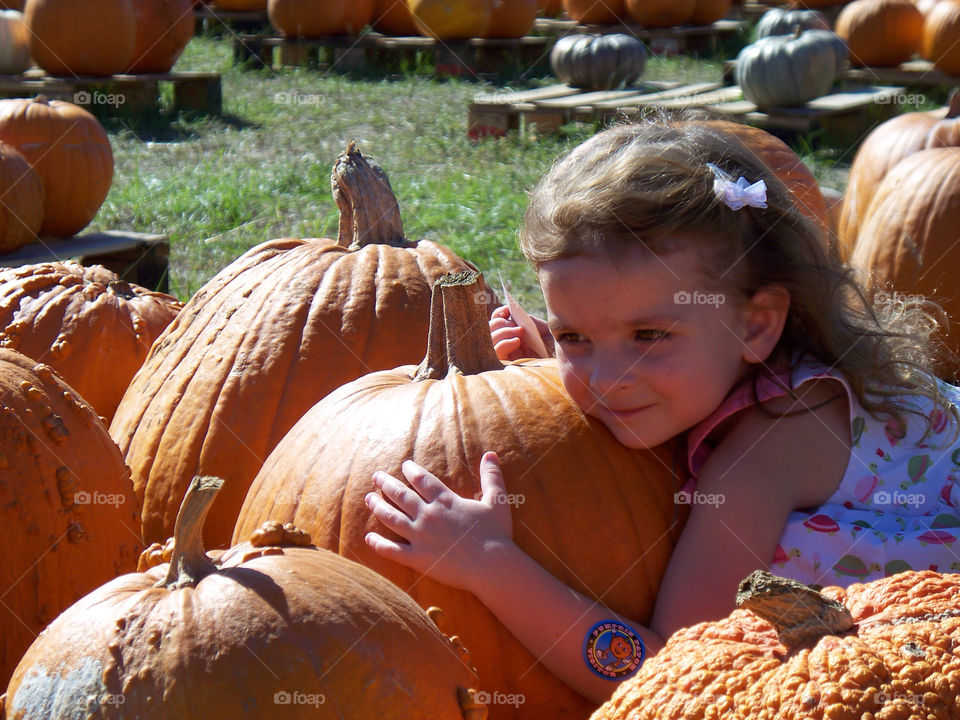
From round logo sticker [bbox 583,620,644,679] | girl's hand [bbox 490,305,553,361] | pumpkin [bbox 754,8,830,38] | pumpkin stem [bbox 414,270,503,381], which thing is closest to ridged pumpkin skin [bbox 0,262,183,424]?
girl's hand [bbox 490,305,553,361]

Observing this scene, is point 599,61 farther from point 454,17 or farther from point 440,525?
point 440,525

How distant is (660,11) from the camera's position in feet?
43.1

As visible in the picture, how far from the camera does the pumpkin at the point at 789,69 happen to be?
28.9ft

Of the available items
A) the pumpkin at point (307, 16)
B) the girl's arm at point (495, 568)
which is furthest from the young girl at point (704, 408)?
the pumpkin at point (307, 16)

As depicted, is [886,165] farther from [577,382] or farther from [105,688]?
[105,688]

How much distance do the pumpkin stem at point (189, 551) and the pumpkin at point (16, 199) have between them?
3.93m

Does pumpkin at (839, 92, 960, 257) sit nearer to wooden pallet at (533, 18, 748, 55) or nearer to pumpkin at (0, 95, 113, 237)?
pumpkin at (0, 95, 113, 237)

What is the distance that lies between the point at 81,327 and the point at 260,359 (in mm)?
902

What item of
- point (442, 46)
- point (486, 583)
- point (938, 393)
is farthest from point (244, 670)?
point (442, 46)

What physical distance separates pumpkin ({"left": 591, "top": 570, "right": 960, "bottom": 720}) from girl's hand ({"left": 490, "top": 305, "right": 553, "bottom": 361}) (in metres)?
1.23

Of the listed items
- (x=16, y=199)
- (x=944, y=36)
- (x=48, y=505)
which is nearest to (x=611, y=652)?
(x=48, y=505)

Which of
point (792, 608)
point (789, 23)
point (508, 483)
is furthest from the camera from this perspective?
point (789, 23)

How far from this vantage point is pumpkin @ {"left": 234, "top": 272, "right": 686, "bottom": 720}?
204 centimetres

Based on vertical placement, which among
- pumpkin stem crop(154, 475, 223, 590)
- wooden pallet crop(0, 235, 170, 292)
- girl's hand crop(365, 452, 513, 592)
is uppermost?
pumpkin stem crop(154, 475, 223, 590)
